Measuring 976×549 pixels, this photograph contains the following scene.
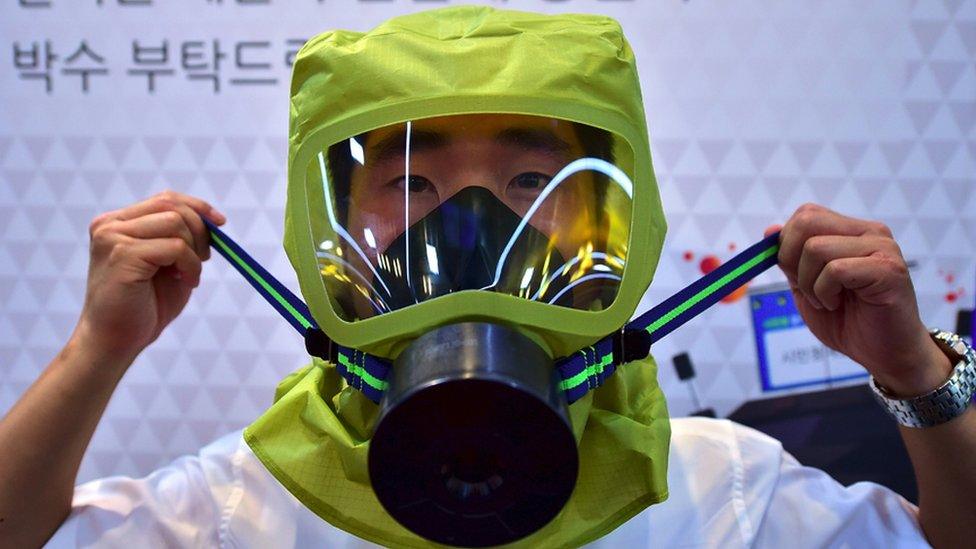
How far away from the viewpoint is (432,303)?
1042 millimetres

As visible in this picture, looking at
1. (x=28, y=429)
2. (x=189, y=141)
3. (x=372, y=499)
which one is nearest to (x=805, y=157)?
(x=372, y=499)

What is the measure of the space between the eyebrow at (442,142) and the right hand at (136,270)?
0.38 m

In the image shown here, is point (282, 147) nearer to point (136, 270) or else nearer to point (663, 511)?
point (136, 270)

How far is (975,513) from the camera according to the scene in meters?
Result: 1.22

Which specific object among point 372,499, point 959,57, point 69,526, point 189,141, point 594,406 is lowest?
point 69,526

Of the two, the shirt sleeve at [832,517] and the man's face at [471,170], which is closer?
the man's face at [471,170]

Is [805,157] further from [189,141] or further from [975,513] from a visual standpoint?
[189,141]

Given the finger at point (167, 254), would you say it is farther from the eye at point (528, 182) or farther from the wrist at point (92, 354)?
the eye at point (528, 182)

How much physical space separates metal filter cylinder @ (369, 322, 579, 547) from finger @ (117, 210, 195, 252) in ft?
1.83

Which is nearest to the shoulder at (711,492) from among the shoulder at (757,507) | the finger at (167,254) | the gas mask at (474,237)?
the shoulder at (757,507)

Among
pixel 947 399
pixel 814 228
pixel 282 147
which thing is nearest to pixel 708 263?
pixel 814 228

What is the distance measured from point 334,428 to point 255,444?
15 cm

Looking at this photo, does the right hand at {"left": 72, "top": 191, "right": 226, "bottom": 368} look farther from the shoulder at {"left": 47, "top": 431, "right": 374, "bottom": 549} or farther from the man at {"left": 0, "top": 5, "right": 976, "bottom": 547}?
the shoulder at {"left": 47, "top": 431, "right": 374, "bottom": 549}

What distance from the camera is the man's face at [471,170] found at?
119cm
